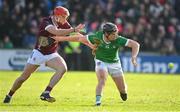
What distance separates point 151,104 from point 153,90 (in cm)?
607

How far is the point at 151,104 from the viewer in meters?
17.8

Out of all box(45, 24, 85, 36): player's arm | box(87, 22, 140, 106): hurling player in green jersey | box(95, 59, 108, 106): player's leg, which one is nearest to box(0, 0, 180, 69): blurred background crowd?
box(87, 22, 140, 106): hurling player in green jersey

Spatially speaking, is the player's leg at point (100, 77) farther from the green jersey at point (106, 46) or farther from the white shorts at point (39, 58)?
the white shorts at point (39, 58)

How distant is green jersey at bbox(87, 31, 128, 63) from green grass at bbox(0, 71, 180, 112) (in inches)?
49.9

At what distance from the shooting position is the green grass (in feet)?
53.7

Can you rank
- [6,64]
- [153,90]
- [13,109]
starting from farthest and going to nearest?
1. [6,64]
2. [153,90]
3. [13,109]

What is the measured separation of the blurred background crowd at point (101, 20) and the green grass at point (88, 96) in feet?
19.7

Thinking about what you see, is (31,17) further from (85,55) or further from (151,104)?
(151,104)

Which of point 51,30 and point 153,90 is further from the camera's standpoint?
point 153,90

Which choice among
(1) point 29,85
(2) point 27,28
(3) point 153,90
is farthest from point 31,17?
(3) point 153,90

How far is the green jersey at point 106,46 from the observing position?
17406 mm

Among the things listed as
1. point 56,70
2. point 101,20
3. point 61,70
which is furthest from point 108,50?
point 101,20

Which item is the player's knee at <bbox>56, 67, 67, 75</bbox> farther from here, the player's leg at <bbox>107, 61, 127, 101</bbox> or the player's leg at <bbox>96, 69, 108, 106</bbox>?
the player's leg at <bbox>107, 61, 127, 101</bbox>

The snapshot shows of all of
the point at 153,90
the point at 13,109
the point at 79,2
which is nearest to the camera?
the point at 13,109
